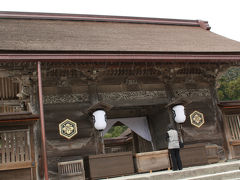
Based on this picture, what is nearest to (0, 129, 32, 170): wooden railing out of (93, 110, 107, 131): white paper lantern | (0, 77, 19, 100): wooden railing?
(93, 110, 107, 131): white paper lantern

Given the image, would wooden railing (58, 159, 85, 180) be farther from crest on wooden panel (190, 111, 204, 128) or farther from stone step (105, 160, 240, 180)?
crest on wooden panel (190, 111, 204, 128)

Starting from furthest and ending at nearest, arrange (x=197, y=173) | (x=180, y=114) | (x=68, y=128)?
(x=180, y=114) < (x=68, y=128) < (x=197, y=173)

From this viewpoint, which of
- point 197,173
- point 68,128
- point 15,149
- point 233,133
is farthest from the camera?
point 233,133

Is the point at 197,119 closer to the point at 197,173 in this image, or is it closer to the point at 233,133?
the point at 233,133

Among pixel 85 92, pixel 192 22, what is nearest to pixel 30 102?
pixel 85 92

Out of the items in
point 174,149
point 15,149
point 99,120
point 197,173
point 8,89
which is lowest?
point 197,173

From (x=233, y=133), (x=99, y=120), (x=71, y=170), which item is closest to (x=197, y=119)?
(x=233, y=133)

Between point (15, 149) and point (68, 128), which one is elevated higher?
point (68, 128)

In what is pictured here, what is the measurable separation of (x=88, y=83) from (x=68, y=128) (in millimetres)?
1558

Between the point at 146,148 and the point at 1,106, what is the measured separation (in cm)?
562

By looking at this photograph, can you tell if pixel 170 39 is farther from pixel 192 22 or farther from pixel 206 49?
pixel 192 22

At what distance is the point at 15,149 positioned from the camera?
7926 millimetres

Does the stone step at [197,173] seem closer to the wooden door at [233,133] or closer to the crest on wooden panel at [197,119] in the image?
the crest on wooden panel at [197,119]

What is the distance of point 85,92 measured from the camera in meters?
9.00
